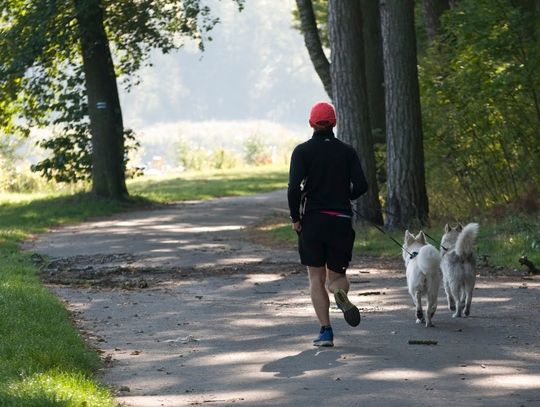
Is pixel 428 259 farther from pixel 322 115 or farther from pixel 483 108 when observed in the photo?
pixel 483 108

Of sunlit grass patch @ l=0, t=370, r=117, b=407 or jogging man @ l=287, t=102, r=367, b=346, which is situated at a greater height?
jogging man @ l=287, t=102, r=367, b=346

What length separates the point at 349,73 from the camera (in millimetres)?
23359

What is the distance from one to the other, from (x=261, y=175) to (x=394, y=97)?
27.5 metres

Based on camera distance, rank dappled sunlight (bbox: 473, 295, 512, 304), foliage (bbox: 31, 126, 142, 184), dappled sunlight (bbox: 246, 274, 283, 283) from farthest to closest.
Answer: foliage (bbox: 31, 126, 142, 184) → dappled sunlight (bbox: 246, 274, 283, 283) → dappled sunlight (bbox: 473, 295, 512, 304)

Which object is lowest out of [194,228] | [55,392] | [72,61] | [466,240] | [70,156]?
[55,392]

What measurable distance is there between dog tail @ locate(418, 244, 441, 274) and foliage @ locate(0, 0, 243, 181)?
831 inches

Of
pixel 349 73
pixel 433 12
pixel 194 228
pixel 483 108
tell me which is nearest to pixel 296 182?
pixel 349 73

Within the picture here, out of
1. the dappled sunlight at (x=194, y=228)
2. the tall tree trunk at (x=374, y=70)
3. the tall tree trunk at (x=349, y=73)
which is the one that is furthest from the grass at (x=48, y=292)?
the tall tree trunk at (x=374, y=70)

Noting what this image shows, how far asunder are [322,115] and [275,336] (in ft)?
7.55

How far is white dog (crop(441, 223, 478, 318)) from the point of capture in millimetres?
12906

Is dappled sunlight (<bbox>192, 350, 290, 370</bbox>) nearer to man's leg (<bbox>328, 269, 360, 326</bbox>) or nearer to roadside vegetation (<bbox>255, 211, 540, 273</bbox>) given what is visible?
man's leg (<bbox>328, 269, 360, 326</bbox>)

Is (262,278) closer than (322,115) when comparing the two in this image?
No

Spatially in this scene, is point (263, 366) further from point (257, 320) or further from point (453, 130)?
Answer: point (453, 130)

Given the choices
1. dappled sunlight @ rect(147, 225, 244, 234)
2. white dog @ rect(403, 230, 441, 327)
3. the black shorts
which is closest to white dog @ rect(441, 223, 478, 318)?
white dog @ rect(403, 230, 441, 327)
